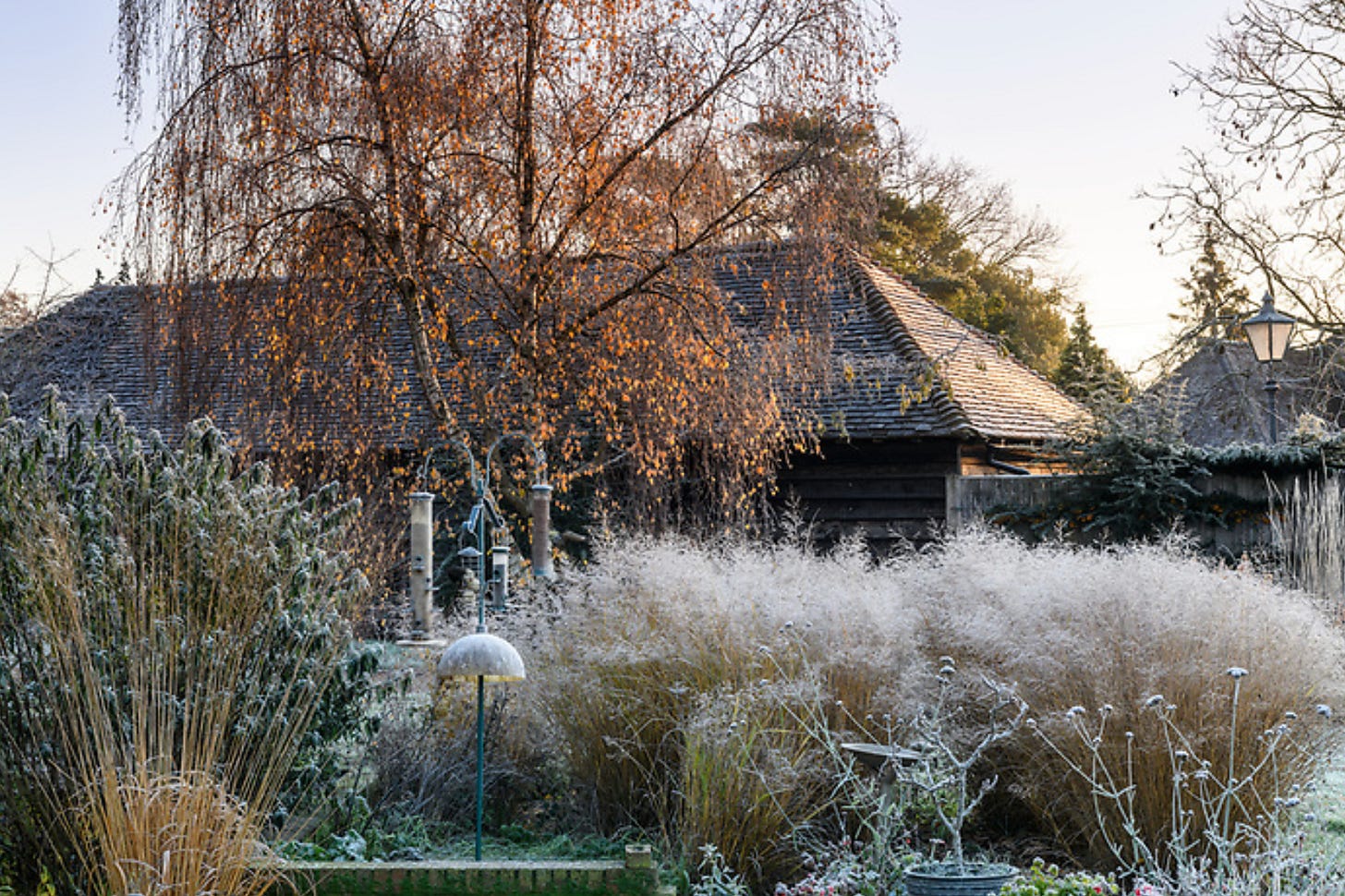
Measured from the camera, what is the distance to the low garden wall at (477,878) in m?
3.99

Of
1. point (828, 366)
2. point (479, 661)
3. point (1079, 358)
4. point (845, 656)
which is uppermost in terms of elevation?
point (1079, 358)

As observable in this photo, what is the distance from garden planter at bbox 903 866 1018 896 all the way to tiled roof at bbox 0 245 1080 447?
5.09m

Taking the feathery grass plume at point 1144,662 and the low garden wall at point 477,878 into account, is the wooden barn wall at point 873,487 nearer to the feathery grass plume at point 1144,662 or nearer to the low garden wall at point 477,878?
the feathery grass plume at point 1144,662

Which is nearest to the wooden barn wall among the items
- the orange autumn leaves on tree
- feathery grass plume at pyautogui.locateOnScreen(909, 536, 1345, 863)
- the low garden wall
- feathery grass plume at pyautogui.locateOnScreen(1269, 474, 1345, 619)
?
feathery grass plume at pyautogui.locateOnScreen(1269, 474, 1345, 619)

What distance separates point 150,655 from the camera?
13.6 feet

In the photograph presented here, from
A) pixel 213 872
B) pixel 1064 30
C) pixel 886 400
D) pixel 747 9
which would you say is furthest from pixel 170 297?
pixel 886 400

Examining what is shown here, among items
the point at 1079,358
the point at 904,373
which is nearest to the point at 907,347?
the point at 904,373

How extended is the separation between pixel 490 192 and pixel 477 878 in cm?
530

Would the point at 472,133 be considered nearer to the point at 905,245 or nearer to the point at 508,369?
the point at 508,369

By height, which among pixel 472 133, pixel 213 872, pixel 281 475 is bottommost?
pixel 213 872

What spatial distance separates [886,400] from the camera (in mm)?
12883

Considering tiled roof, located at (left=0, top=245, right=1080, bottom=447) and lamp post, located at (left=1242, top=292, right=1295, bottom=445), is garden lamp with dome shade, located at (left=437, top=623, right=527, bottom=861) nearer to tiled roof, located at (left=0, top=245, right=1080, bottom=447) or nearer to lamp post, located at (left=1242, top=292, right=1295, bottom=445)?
tiled roof, located at (left=0, top=245, right=1080, bottom=447)

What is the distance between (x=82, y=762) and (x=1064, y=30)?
7.44 metres

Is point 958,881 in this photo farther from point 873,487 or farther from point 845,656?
point 873,487
